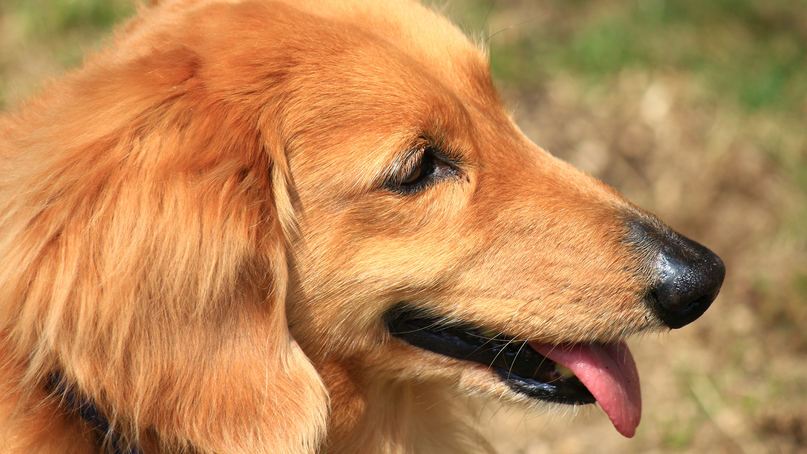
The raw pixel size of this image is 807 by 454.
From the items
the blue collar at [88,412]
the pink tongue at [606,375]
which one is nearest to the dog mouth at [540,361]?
the pink tongue at [606,375]

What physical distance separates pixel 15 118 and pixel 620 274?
219 cm

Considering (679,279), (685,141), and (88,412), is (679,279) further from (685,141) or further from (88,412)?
(685,141)

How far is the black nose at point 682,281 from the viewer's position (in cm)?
229

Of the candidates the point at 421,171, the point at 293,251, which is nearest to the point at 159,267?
the point at 293,251

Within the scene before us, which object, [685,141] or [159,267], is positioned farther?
[685,141]

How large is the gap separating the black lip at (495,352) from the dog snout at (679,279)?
432 mm


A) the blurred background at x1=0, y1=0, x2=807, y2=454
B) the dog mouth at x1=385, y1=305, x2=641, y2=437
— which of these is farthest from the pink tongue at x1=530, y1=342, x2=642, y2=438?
the blurred background at x1=0, y1=0, x2=807, y2=454

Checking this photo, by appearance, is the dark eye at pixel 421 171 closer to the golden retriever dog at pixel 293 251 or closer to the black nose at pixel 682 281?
the golden retriever dog at pixel 293 251

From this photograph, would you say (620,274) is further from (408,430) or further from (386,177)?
(408,430)

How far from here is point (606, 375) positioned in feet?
8.29

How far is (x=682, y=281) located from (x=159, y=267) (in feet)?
5.36

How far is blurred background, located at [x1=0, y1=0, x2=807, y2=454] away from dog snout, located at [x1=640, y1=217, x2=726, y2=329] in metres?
1.53

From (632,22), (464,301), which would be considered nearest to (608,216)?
(464,301)

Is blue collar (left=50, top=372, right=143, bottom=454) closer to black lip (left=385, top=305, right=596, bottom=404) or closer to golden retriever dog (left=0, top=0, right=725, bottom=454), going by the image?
golden retriever dog (left=0, top=0, right=725, bottom=454)
